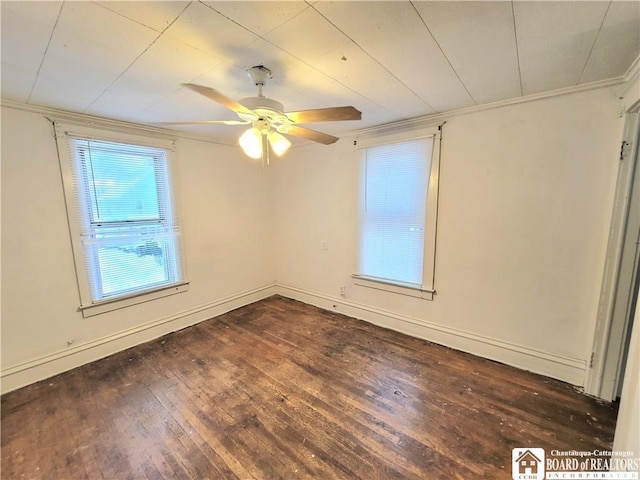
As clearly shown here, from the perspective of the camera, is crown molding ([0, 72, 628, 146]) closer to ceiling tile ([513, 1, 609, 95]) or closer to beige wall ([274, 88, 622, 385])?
beige wall ([274, 88, 622, 385])

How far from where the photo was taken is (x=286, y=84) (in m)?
1.91

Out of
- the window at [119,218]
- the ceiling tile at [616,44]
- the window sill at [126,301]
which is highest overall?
the ceiling tile at [616,44]

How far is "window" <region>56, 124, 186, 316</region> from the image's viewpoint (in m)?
2.53

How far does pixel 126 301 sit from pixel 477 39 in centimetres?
370

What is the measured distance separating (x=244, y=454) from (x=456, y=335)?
7.28ft

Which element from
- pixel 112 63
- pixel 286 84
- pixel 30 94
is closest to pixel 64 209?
pixel 30 94

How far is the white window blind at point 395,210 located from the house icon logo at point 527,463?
1570 mm

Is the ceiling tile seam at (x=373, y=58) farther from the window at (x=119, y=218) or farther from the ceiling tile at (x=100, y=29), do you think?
the window at (x=119, y=218)

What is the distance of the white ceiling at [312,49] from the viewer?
119 centimetres

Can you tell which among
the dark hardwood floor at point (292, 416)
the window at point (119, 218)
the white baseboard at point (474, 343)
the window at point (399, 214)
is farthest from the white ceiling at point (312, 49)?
the dark hardwood floor at point (292, 416)

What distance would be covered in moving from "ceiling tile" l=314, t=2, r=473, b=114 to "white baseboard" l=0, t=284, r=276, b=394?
3374 mm

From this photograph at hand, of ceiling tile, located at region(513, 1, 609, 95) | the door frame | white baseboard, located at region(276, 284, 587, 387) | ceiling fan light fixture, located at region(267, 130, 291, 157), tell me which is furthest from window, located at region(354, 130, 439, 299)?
ceiling fan light fixture, located at region(267, 130, 291, 157)

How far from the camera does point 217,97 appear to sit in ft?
4.52

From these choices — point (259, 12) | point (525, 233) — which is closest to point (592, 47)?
point (525, 233)
